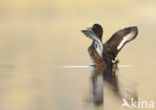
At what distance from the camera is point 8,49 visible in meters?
18.5

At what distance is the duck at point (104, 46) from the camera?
13.2 meters

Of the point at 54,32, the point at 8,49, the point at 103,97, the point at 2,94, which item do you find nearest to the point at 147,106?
the point at 103,97

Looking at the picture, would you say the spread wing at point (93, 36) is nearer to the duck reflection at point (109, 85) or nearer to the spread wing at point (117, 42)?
the spread wing at point (117, 42)

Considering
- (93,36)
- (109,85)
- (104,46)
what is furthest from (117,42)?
(109,85)

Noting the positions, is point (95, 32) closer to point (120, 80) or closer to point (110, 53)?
point (110, 53)

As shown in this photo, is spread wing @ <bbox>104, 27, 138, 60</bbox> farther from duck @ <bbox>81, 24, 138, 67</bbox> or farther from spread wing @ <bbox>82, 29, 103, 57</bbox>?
spread wing @ <bbox>82, 29, 103, 57</bbox>

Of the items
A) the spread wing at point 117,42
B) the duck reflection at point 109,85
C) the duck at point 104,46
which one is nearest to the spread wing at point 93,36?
the duck at point 104,46

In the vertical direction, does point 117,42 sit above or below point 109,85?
above

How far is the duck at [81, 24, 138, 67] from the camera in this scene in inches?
519

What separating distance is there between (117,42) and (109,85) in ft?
8.19

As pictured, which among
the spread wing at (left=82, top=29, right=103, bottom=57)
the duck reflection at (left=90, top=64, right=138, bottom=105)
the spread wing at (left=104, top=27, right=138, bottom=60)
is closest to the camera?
the duck reflection at (left=90, top=64, right=138, bottom=105)

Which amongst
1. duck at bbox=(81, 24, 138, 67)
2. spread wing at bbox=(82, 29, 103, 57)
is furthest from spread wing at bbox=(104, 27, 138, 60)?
spread wing at bbox=(82, 29, 103, 57)

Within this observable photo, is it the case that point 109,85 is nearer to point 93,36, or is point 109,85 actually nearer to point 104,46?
point 93,36

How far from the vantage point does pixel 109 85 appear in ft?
36.7
